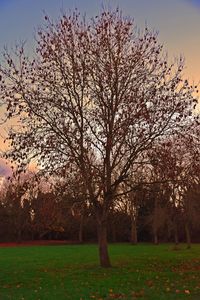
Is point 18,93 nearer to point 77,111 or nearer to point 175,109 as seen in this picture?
point 77,111

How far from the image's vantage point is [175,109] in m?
20.9

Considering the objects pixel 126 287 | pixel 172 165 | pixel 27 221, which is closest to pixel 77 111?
pixel 172 165

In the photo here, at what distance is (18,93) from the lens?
70.4 ft

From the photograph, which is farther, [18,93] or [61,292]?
[18,93]

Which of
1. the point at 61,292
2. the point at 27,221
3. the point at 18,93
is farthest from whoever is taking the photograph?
the point at 27,221

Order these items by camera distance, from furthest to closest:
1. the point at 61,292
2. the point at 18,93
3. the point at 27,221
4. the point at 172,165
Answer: the point at 27,221
the point at 18,93
the point at 172,165
the point at 61,292

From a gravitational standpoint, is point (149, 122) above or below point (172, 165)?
above

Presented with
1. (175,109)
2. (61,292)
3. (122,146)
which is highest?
(175,109)

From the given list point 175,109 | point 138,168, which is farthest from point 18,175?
point 175,109

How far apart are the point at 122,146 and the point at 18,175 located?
16.7 feet

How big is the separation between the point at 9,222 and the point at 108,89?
59288mm

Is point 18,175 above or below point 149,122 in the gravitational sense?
below

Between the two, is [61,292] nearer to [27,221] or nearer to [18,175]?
[18,175]

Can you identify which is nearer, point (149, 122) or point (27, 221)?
point (149, 122)
